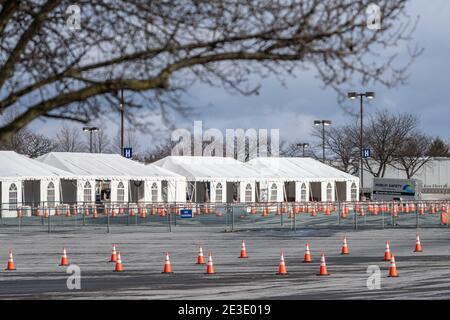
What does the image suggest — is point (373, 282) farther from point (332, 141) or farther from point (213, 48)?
point (332, 141)

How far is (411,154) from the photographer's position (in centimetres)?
9338

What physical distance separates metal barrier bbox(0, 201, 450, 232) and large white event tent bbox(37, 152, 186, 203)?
78.1 inches

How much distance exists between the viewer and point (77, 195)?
5738 cm

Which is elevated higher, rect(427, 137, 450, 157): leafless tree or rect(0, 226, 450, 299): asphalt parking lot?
rect(427, 137, 450, 157): leafless tree

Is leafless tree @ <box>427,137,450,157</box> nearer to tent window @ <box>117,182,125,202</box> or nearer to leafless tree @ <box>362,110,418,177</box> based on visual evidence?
leafless tree @ <box>362,110,418,177</box>

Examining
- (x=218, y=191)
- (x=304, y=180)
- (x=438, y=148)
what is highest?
(x=438, y=148)

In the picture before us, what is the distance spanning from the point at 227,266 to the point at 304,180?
43352mm

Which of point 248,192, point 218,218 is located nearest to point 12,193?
point 218,218

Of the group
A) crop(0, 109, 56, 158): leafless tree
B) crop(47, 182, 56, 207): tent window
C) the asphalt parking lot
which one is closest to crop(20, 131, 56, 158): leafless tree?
crop(0, 109, 56, 158): leafless tree

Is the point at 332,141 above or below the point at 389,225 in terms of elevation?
above

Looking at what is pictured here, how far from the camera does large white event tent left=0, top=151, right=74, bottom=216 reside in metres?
52.9

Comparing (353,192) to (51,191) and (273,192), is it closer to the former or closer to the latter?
(273,192)
